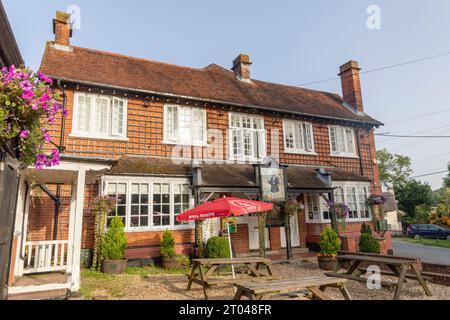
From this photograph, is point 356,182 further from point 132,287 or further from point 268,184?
point 132,287

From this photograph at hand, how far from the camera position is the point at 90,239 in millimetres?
10195

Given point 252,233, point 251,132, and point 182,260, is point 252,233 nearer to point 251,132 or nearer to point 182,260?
point 182,260

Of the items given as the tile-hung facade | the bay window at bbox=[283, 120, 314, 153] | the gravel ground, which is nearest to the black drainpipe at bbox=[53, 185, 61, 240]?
the tile-hung facade

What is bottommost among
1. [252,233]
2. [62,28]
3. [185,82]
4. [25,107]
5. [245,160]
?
[252,233]

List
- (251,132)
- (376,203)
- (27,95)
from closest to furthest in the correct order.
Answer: (27,95)
(251,132)
(376,203)

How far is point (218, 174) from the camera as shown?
11.8m

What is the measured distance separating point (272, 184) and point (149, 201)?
464cm

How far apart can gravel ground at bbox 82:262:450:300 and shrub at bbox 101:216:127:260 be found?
76 centimetres

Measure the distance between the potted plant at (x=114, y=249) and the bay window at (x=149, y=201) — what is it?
967mm

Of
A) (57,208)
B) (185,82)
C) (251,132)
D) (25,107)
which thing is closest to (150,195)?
(57,208)

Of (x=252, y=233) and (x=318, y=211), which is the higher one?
(x=318, y=211)

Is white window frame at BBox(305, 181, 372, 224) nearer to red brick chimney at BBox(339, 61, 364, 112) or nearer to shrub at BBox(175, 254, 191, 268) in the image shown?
red brick chimney at BBox(339, 61, 364, 112)

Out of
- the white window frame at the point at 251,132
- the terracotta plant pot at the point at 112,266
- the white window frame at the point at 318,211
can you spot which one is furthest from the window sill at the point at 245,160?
the terracotta plant pot at the point at 112,266
